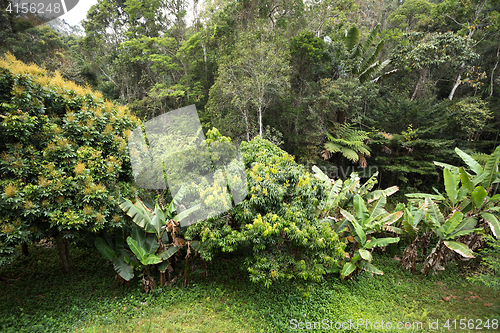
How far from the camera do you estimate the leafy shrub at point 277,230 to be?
4.42 metres

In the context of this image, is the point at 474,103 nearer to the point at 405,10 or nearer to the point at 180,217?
the point at 405,10

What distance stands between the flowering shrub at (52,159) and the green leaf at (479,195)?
313 inches

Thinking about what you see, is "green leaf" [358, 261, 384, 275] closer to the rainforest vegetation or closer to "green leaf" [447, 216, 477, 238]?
the rainforest vegetation

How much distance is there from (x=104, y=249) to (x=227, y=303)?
302 cm

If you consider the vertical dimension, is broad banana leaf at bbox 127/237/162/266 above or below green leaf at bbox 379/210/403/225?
above

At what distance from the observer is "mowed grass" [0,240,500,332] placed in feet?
14.9

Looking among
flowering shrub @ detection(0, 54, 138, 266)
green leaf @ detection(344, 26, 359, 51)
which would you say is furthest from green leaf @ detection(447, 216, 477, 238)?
green leaf @ detection(344, 26, 359, 51)

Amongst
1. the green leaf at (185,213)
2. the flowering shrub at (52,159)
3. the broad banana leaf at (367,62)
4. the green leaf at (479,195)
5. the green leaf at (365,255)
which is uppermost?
the broad banana leaf at (367,62)

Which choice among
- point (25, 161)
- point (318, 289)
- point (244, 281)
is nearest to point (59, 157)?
point (25, 161)

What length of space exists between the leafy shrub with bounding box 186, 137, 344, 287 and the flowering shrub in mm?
2049

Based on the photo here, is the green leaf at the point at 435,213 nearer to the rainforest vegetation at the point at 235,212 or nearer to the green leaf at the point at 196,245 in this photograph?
the rainforest vegetation at the point at 235,212

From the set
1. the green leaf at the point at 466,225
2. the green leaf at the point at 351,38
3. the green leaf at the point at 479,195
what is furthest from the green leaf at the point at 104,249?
the green leaf at the point at 351,38

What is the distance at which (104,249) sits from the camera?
5.37 m

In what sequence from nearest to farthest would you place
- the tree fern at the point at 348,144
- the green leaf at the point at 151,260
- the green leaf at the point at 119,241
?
1. the green leaf at the point at 151,260
2. the green leaf at the point at 119,241
3. the tree fern at the point at 348,144
